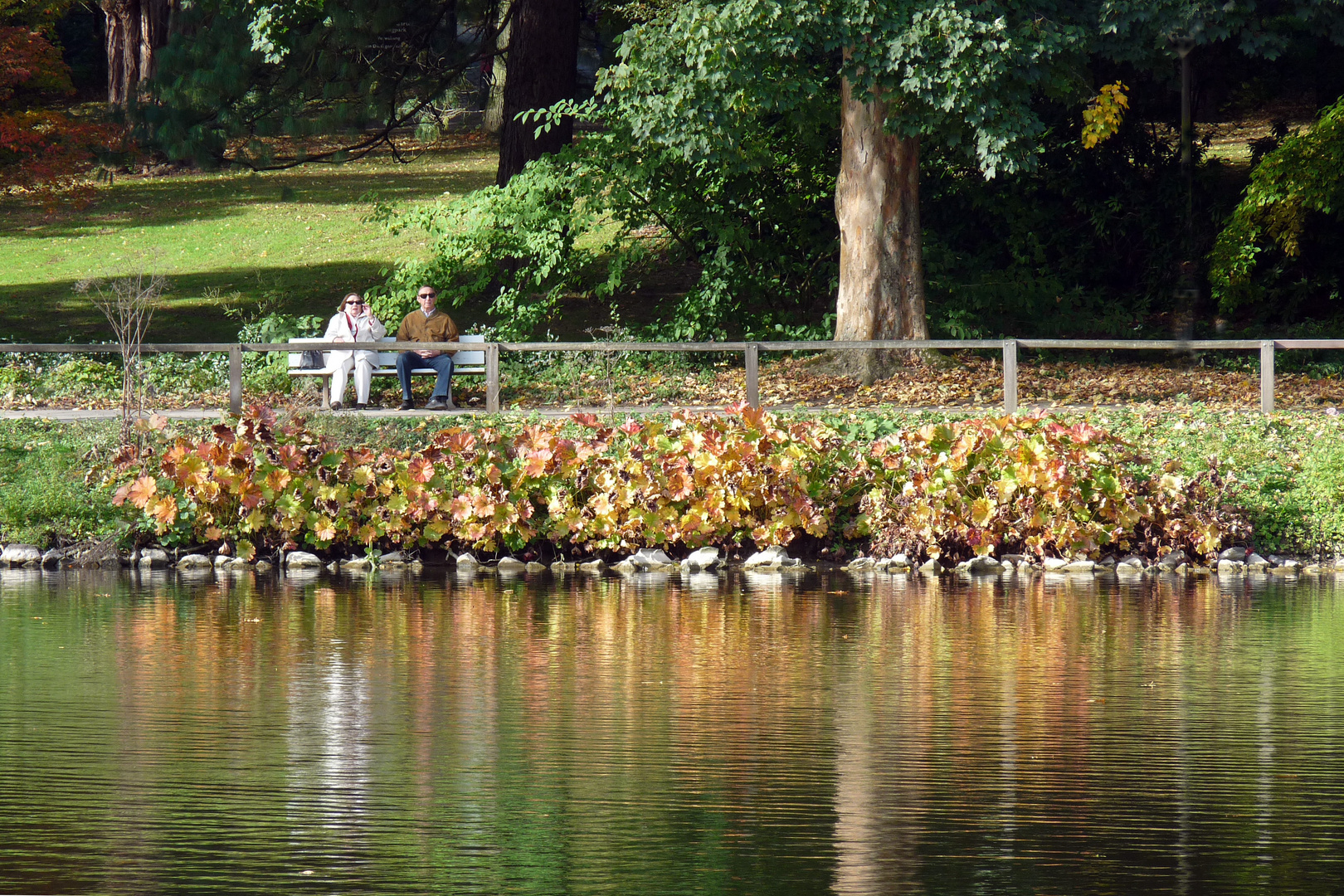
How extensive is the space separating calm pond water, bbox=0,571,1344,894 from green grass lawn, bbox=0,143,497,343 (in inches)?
625

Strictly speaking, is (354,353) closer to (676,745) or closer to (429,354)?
(429,354)

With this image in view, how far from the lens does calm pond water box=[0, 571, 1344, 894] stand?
5117mm

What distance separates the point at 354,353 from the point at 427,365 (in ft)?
2.34

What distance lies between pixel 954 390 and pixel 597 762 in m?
12.5

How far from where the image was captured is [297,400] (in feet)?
49.0

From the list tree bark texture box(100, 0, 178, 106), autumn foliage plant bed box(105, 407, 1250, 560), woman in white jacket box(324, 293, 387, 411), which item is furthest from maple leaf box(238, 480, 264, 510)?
tree bark texture box(100, 0, 178, 106)

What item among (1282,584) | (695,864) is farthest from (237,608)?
(1282,584)

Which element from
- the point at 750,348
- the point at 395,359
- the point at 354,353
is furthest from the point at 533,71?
the point at 750,348

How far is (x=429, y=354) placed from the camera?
16.6 m

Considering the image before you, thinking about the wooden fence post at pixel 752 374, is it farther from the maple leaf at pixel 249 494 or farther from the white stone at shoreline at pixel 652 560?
the maple leaf at pixel 249 494

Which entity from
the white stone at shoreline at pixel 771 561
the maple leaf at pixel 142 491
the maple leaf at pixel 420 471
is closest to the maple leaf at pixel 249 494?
the maple leaf at pixel 142 491

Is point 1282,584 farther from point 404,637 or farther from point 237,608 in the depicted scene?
point 237,608

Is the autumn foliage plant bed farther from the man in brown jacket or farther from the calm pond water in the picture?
the man in brown jacket

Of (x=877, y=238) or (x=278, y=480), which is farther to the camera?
(x=877, y=238)
